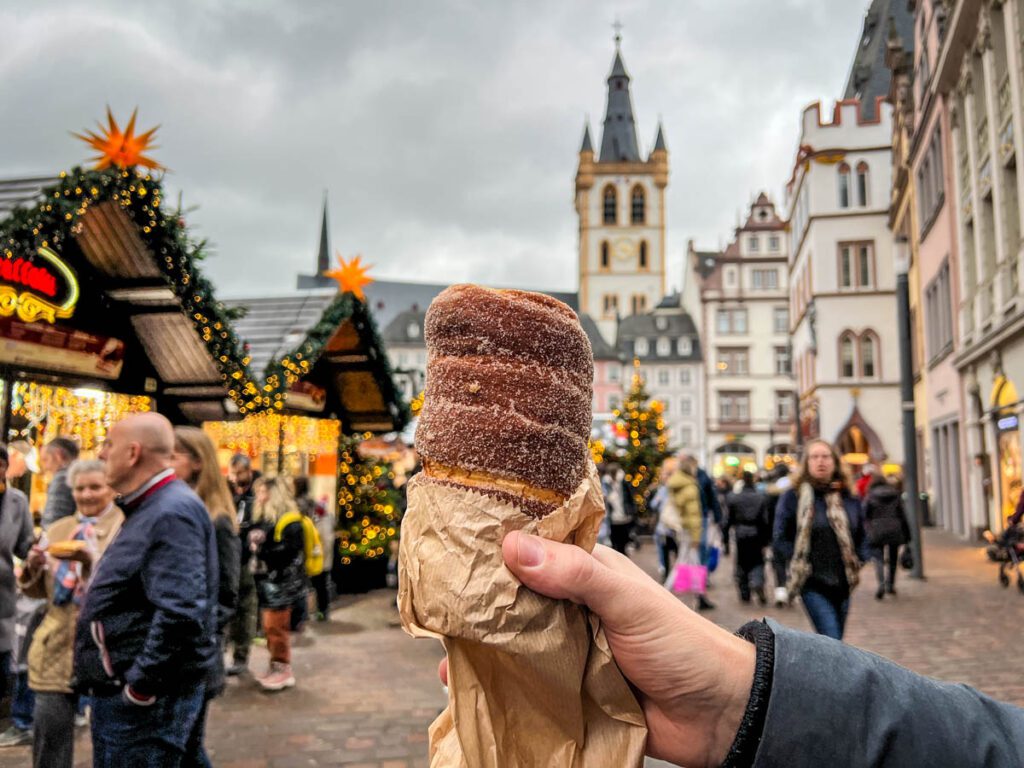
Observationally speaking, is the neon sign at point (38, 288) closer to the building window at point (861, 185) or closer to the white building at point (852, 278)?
the white building at point (852, 278)

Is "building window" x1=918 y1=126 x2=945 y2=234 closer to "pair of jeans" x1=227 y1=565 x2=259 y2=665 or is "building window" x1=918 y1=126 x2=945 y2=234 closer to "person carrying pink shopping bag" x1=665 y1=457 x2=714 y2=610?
"person carrying pink shopping bag" x1=665 y1=457 x2=714 y2=610

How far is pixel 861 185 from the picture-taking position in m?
36.7

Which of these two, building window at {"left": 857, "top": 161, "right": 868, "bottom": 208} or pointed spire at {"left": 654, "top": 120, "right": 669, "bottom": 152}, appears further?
pointed spire at {"left": 654, "top": 120, "right": 669, "bottom": 152}

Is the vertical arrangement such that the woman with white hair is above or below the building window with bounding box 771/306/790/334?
below

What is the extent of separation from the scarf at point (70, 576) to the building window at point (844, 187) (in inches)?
1493

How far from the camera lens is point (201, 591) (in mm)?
3447

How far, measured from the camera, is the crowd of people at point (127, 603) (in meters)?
3.27

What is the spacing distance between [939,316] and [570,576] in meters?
25.7

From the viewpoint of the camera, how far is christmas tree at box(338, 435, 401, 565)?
1167 cm

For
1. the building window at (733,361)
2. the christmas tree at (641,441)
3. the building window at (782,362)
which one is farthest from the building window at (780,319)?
the christmas tree at (641,441)

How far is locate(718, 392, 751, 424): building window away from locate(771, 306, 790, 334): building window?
6.35 meters

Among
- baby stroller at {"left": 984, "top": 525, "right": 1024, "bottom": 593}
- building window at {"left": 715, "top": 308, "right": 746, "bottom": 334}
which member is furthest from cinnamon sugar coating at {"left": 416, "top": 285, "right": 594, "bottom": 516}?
building window at {"left": 715, "top": 308, "right": 746, "bottom": 334}

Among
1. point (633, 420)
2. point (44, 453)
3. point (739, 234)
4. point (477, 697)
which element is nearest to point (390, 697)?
point (44, 453)

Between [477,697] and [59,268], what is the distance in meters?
7.19
